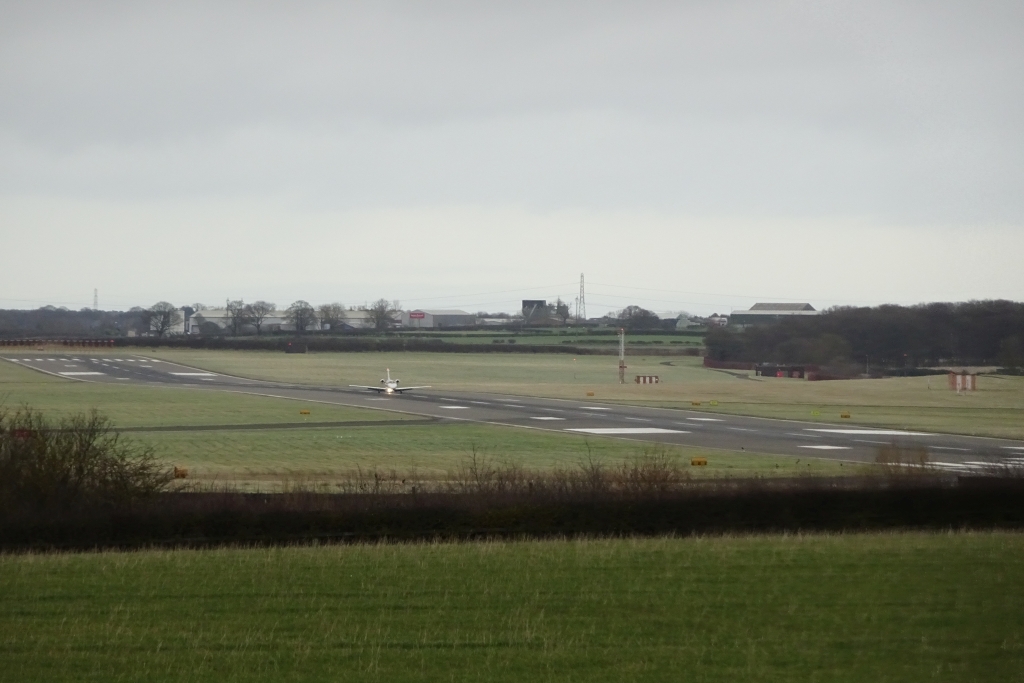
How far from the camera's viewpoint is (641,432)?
43.7 meters

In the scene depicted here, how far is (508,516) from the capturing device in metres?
18.7

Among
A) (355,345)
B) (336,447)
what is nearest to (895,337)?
(336,447)

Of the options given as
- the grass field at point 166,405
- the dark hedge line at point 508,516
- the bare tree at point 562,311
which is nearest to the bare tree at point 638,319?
the bare tree at point 562,311

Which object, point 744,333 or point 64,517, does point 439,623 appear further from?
point 744,333

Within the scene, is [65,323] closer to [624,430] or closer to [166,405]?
[166,405]

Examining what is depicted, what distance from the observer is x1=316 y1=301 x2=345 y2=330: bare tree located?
164500 mm

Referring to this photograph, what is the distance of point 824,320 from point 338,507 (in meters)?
63.2

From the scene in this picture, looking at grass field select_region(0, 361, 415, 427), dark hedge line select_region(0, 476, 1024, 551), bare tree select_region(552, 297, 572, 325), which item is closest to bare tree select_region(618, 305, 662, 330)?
bare tree select_region(552, 297, 572, 325)

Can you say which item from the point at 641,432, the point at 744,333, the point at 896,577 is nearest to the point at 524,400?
the point at 641,432

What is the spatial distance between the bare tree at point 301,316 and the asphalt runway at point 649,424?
76.6m

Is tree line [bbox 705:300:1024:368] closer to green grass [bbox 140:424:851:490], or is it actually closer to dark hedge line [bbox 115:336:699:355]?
green grass [bbox 140:424:851:490]

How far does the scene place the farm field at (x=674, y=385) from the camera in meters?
53.9

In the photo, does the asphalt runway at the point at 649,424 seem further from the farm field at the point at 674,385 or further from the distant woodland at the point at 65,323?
the distant woodland at the point at 65,323

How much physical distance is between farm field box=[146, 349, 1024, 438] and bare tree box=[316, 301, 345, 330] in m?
34.9
